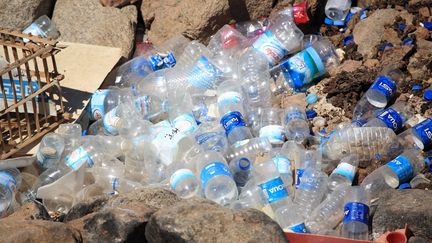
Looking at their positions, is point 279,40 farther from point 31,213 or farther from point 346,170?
point 31,213

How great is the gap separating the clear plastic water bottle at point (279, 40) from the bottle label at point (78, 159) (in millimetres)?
1752

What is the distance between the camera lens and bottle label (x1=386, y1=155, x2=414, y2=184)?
4.59m

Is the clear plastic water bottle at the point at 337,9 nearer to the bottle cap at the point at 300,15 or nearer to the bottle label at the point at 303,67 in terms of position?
the bottle cap at the point at 300,15

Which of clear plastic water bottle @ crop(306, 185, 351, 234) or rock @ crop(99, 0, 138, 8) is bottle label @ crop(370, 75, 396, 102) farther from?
rock @ crop(99, 0, 138, 8)

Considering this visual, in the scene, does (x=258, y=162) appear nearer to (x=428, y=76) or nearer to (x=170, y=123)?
(x=170, y=123)

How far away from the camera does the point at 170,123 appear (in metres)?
5.32

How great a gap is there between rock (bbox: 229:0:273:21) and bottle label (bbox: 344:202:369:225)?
2677mm

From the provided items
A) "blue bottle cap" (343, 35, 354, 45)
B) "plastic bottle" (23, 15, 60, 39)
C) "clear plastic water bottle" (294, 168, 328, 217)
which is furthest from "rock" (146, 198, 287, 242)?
"plastic bottle" (23, 15, 60, 39)

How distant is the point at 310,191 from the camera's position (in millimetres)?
4559

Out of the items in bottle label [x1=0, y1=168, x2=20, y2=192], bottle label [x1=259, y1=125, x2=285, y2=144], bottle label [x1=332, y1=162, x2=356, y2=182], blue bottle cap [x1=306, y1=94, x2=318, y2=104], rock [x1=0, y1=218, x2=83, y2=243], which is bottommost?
bottle label [x1=0, y1=168, x2=20, y2=192]

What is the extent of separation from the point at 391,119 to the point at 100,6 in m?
3.01

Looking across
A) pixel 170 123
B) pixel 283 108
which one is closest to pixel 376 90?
pixel 283 108

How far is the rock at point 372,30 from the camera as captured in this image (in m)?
5.88

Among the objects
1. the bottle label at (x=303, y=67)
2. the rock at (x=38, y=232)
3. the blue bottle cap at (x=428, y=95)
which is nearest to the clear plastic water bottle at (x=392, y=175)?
the blue bottle cap at (x=428, y=95)
